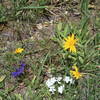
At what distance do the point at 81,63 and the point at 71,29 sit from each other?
35cm

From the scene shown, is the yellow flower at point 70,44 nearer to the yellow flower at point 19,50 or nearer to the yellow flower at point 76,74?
the yellow flower at point 76,74

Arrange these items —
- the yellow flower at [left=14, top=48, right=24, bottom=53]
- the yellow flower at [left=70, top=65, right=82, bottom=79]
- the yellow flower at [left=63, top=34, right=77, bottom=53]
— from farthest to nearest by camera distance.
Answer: the yellow flower at [left=14, top=48, right=24, bottom=53]
the yellow flower at [left=63, top=34, right=77, bottom=53]
the yellow flower at [left=70, top=65, right=82, bottom=79]

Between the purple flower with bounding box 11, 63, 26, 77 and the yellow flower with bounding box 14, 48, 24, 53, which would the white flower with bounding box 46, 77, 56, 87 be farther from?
the yellow flower with bounding box 14, 48, 24, 53

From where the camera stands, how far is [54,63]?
8.82 ft

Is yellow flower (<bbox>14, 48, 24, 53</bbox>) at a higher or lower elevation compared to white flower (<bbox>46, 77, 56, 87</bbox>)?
higher

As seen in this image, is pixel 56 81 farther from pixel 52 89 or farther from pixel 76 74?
pixel 76 74

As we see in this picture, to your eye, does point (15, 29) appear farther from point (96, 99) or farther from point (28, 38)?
point (96, 99)

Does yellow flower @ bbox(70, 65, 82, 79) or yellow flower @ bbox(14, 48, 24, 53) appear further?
yellow flower @ bbox(14, 48, 24, 53)

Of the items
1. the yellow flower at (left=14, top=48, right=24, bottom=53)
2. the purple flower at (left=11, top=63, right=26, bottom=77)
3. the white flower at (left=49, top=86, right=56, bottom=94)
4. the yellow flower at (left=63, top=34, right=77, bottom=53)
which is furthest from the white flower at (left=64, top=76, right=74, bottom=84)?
the yellow flower at (left=14, top=48, right=24, bottom=53)

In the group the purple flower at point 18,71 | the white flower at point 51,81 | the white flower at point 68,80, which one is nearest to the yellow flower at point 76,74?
the white flower at point 68,80

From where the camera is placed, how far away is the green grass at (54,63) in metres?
2.46

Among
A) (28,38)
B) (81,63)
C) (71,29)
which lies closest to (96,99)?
(81,63)

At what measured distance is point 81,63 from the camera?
8.49 ft

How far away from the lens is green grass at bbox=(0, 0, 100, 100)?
2459 millimetres
